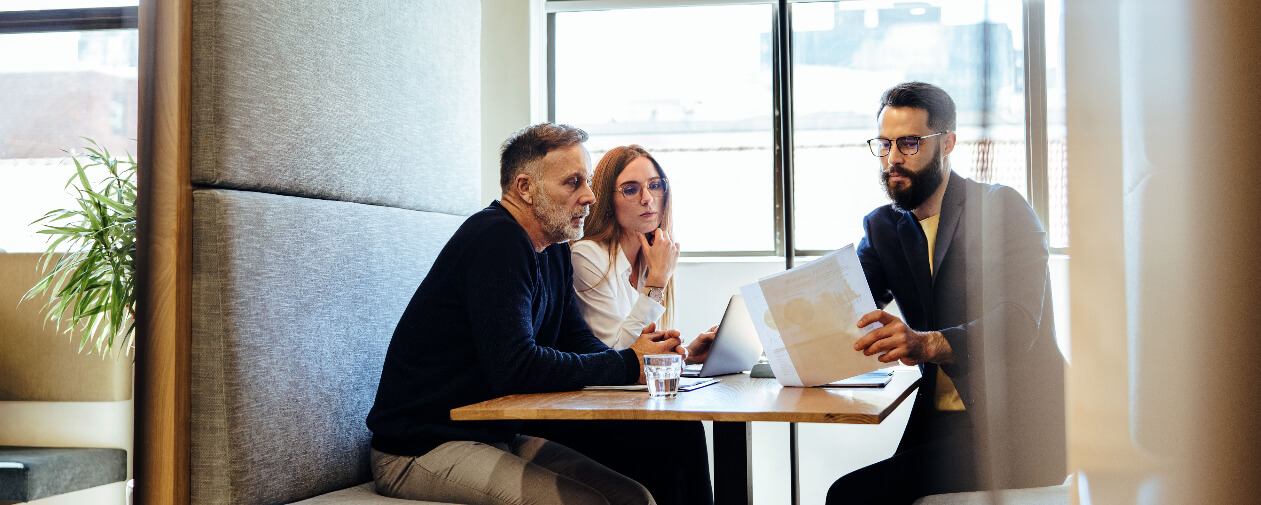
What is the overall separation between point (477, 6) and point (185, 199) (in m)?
1.18

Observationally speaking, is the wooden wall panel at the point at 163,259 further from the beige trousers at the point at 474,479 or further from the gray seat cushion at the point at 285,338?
the beige trousers at the point at 474,479

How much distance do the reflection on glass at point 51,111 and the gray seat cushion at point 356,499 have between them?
2.00ft

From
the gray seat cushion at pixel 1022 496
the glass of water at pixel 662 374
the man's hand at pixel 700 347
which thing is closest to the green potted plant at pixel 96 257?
the glass of water at pixel 662 374

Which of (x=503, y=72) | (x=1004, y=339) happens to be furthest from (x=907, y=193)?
(x=503, y=72)

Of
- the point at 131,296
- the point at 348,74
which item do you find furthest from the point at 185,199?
the point at 348,74

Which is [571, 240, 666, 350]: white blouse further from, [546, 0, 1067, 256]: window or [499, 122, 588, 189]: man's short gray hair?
[546, 0, 1067, 256]: window

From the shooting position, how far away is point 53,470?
1.28m

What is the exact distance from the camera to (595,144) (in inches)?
132

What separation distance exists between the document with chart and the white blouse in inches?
24.1

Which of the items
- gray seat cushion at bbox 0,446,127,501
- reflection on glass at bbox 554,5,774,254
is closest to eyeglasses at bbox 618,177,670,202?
reflection on glass at bbox 554,5,774,254

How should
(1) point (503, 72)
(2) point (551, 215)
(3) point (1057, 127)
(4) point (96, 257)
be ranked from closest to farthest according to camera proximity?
1. (3) point (1057, 127)
2. (4) point (96, 257)
3. (2) point (551, 215)
4. (1) point (503, 72)

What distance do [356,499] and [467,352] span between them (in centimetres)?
32

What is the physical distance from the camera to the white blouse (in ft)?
6.73

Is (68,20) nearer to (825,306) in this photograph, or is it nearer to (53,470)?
(53,470)
